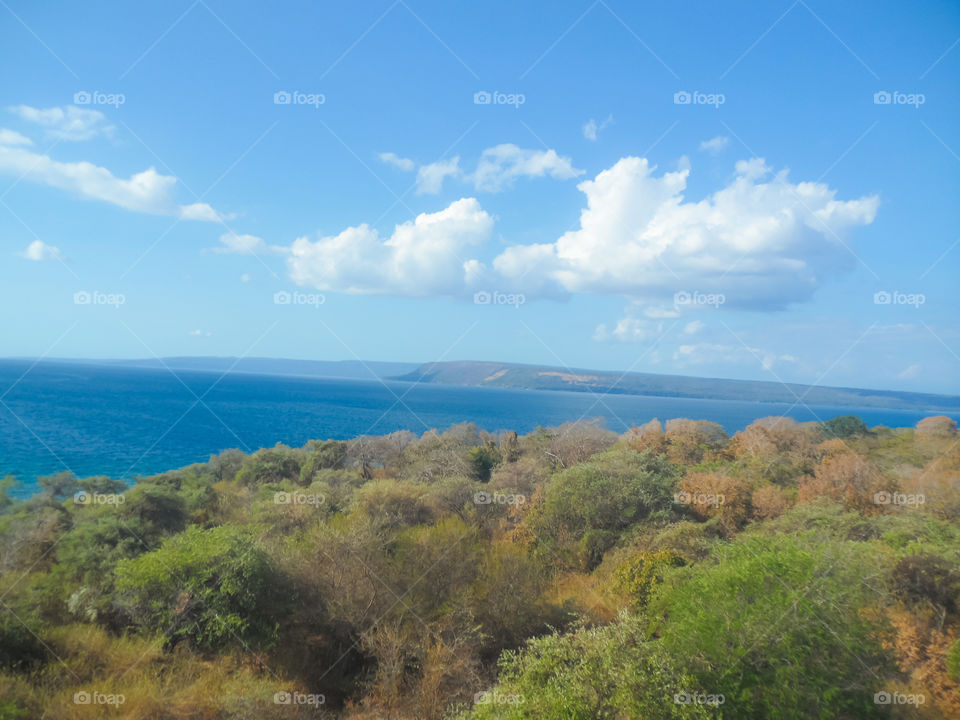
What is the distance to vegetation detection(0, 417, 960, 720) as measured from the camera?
32.0 ft

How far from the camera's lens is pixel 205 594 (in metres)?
12.9

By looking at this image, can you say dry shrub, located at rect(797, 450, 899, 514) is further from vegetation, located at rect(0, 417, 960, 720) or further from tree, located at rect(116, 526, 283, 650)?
tree, located at rect(116, 526, 283, 650)

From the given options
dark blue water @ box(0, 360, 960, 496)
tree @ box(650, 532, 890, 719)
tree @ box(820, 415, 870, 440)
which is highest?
tree @ box(820, 415, 870, 440)

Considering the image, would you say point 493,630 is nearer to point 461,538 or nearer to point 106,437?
point 461,538

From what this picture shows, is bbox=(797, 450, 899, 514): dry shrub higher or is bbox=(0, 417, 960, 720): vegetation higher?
bbox=(797, 450, 899, 514): dry shrub

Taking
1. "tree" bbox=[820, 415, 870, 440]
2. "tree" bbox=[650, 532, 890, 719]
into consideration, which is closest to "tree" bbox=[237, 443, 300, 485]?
"tree" bbox=[650, 532, 890, 719]

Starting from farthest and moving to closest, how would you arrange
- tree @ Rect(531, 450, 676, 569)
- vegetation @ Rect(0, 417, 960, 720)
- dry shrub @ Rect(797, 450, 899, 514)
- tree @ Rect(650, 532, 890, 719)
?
dry shrub @ Rect(797, 450, 899, 514) → tree @ Rect(531, 450, 676, 569) → vegetation @ Rect(0, 417, 960, 720) → tree @ Rect(650, 532, 890, 719)

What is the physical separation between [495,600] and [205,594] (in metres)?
7.26

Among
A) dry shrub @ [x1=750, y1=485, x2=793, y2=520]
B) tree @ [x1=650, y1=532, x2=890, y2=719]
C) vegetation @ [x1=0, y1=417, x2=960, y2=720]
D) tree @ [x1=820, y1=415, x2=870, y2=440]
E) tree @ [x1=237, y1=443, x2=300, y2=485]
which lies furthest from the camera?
tree @ [x1=820, y1=415, x2=870, y2=440]

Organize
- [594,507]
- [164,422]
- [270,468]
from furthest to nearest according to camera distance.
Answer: [164,422], [270,468], [594,507]

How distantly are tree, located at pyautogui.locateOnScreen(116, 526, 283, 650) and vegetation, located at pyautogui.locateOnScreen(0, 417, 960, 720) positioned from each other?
55 mm

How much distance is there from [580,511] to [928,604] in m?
10.5

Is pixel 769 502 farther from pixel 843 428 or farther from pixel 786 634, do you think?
pixel 843 428

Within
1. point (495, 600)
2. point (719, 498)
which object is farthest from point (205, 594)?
point (719, 498)
